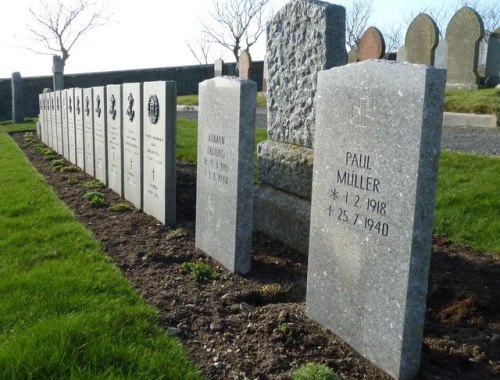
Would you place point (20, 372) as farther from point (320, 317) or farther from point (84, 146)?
point (84, 146)

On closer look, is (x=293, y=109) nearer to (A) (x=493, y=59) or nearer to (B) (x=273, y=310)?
(B) (x=273, y=310)

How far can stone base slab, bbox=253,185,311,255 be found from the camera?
5.32 m

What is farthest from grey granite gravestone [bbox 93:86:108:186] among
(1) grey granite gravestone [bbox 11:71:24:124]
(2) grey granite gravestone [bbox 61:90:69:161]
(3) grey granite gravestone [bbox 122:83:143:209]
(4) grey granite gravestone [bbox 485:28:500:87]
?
(1) grey granite gravestone [bbox 11:71:24:124]

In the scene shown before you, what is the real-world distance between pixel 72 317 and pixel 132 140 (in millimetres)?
4240

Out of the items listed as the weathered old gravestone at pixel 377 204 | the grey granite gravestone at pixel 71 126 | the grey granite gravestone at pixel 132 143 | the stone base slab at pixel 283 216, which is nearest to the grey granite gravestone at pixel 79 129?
the grey granite gravestone at pixel 71 126

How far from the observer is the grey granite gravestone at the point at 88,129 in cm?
999

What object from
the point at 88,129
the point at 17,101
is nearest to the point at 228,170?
the point at 88,129

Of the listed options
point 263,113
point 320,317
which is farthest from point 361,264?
point 263,113

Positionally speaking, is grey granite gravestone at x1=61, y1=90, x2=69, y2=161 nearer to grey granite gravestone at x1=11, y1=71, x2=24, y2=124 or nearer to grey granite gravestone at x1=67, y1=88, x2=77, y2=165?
grey granite gravestone at x1=67, y1=88, x2=77, y2=165

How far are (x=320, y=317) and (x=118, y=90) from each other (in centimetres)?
548

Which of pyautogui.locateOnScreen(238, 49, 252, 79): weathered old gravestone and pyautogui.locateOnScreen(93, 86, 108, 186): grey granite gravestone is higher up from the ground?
pyautogui.locateOnScreen(238, 49, 252, 79): weathered old gravestone

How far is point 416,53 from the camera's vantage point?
17234 mm

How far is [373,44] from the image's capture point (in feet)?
59.2

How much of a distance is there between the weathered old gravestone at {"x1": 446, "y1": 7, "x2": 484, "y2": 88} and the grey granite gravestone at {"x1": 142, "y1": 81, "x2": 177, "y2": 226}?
11.7 meters
